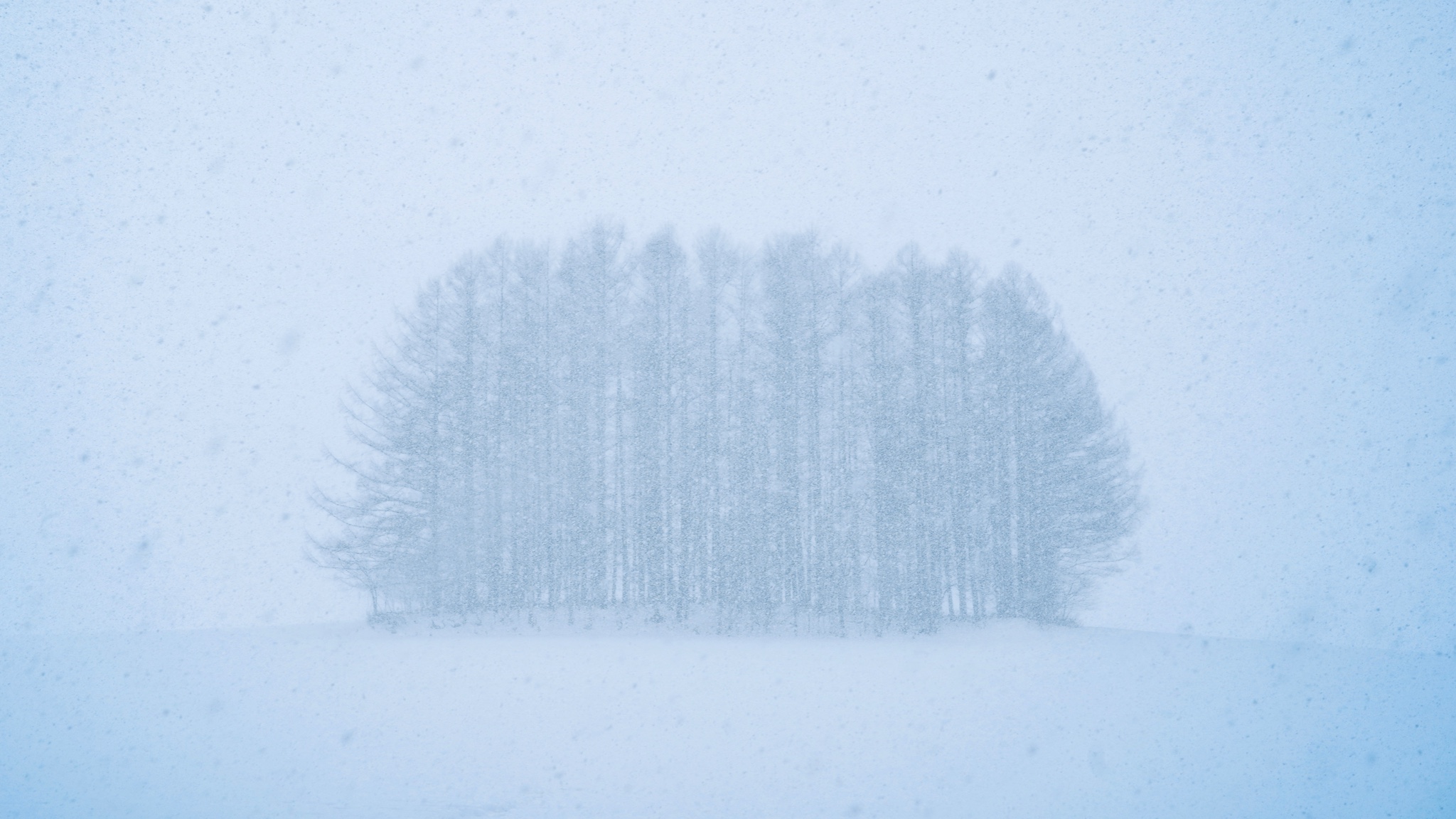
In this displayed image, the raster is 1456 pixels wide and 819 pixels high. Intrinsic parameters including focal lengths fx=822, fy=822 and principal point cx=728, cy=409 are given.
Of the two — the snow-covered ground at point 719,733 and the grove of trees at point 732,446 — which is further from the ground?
the grove of trees at point 732,446

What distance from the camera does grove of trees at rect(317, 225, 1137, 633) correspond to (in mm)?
14805

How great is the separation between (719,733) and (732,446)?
9.24m

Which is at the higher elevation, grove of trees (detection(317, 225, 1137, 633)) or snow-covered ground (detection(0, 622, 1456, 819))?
grove of trees (detection(317, 225, 1137, 633))

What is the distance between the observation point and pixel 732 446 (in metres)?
15.7

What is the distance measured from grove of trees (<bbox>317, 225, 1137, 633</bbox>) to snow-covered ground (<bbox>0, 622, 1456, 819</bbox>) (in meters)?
3.50

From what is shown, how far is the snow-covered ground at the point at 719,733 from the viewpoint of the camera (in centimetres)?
501

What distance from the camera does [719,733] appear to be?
668 centimetres

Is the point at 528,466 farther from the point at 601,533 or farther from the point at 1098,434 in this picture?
the point at 1098,434

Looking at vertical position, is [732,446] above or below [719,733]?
above

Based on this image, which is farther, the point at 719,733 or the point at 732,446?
the point at 732,446

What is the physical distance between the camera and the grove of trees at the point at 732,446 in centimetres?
1480

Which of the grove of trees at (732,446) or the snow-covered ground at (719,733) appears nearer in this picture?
the snow-covered ground at (719,733)

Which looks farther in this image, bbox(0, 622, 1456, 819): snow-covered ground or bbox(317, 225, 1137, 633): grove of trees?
bbox(317, 225, 1137, 633): grove of trees

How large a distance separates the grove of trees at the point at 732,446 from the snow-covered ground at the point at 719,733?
11.5 ft
